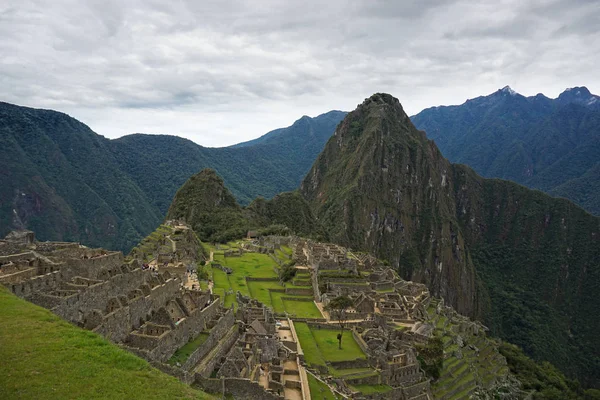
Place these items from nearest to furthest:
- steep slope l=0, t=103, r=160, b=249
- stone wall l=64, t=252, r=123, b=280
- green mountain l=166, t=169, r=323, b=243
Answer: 1. stone wall l=64, t=252, r=123, b=280
2. steep slope l=0, t=103, r=160, b=249
3. green mountain l=166, t=169, r=323, b=243

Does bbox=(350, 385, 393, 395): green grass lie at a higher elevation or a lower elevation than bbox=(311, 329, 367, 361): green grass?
lower

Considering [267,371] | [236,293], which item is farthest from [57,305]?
[236,293]

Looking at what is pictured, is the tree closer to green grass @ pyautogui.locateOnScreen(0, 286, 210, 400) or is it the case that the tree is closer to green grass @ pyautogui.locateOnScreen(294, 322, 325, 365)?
green grass @ pyautogui.locateOnScreen(294, 322, 325, 365)

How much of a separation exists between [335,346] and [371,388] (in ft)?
13.8

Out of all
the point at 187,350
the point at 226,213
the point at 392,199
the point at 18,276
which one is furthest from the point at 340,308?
the point at 392,199

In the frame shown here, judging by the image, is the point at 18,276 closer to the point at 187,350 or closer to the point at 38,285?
the point at 38,285

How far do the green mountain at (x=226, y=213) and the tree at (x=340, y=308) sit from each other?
4152 cm

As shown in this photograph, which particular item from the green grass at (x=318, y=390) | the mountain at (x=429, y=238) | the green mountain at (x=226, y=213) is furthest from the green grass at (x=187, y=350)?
the mountain at (x=429, y=238)

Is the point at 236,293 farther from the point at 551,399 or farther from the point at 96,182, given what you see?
the point at 96,182

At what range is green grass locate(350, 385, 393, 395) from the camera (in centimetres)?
2892

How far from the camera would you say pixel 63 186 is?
97625 millimetres

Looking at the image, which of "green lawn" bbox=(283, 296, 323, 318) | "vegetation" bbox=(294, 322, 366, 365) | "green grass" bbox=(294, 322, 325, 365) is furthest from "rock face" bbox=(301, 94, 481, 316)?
"green grass" bbox=(294, 322, 325, 365)

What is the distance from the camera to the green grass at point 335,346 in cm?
3106

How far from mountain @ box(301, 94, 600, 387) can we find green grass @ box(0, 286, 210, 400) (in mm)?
118926
